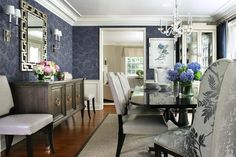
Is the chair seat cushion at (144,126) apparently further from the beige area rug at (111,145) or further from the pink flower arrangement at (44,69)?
the pink flower arrangement at (44,69)

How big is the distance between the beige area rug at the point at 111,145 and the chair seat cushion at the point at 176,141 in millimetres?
1257

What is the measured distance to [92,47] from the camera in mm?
6848

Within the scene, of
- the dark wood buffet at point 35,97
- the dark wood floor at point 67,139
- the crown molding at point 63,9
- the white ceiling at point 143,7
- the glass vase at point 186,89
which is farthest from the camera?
the white ceiling at point 143,7

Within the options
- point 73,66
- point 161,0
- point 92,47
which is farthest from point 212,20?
point 73,66

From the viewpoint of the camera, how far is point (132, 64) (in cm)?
1274

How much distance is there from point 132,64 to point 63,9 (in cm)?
753

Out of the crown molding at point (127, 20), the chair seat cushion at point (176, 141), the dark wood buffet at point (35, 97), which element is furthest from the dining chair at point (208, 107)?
the crown molding at point (127, 20)

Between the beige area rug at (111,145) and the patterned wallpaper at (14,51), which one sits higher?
the patterned wallpaper at (14,51)

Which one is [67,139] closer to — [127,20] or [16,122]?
[16,122]

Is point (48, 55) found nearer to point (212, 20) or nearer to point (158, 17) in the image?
point (158, 17)

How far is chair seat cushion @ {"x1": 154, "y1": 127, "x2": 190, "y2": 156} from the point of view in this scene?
162 centimetres

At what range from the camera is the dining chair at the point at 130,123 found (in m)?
2.49

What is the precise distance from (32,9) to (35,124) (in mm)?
2294

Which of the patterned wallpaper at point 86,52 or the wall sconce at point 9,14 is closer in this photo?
the wall sconce at point 9,14
